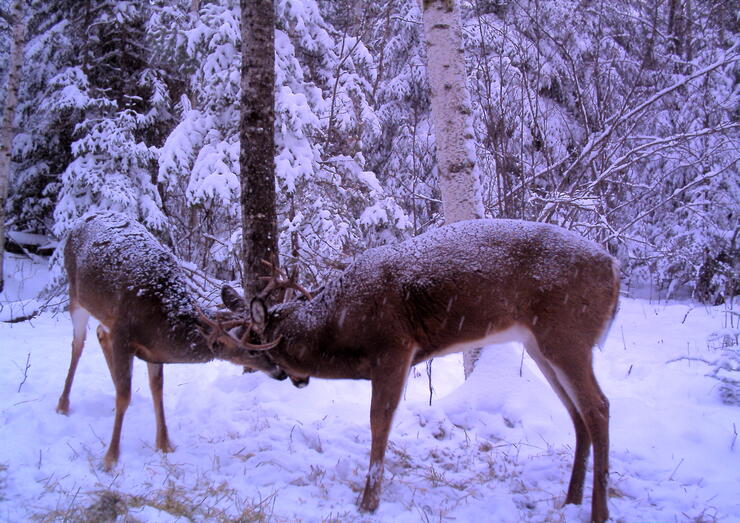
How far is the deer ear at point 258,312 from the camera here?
3.78 m

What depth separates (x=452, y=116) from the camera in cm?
538

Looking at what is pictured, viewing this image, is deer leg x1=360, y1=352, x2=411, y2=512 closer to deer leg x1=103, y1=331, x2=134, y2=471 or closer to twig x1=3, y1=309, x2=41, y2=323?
deer leg x1=103, y1=331, x2=134, y2=471

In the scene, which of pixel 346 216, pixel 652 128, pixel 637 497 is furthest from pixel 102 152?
pixel 652 128

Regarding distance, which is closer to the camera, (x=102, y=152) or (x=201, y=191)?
(x=201, y=191)

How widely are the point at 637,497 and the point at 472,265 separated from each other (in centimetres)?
178

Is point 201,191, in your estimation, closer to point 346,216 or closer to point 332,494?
point 346,216

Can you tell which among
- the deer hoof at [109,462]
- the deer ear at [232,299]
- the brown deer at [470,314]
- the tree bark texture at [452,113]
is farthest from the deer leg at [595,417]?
the deer hoof at [109,462]

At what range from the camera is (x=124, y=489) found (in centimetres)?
320

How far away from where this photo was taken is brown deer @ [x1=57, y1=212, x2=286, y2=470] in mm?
3939

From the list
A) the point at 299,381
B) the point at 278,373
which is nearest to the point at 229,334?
the point at 278,373

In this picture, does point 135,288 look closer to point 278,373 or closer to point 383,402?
point 278,373

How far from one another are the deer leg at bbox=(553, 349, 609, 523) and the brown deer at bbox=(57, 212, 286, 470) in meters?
2.08

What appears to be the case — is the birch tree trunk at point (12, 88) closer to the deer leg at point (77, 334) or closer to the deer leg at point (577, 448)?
the deer leg at point (77, 334)

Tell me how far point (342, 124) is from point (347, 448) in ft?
28.6
